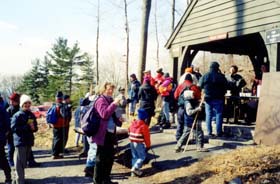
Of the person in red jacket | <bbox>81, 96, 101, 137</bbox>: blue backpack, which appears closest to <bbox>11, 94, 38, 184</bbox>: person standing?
<bbox>81, 96, 101, 137</bbox>: blue backpack

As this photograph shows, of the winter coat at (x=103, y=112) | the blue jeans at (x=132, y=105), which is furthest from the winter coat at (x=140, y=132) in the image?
the blue jeans at (x=132, y=105)

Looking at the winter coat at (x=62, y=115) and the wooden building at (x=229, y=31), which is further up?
the wooden building at (x=229, y=31)

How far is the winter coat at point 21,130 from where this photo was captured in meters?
7.11

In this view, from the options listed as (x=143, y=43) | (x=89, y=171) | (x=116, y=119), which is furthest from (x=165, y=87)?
(x=143, y=43)

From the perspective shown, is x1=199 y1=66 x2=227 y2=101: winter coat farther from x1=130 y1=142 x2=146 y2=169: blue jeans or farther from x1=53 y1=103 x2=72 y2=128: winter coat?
x1=53 y1=103 x2=72 y2=128: winter coat

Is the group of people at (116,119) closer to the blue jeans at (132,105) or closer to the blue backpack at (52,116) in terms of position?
the blue backpack at (52,116)

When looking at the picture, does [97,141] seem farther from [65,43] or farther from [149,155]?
[65,43]

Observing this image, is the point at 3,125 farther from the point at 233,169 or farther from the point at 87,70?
the point at 87,70

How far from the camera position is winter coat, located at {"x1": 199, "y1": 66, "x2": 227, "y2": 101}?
9.09 metres

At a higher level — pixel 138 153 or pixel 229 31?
pixel 229 31

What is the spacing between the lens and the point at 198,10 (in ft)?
42.2

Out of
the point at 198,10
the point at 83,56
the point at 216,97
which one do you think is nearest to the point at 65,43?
the point at 83,56

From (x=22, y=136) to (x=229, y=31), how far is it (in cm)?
735

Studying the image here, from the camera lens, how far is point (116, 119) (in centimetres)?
670
